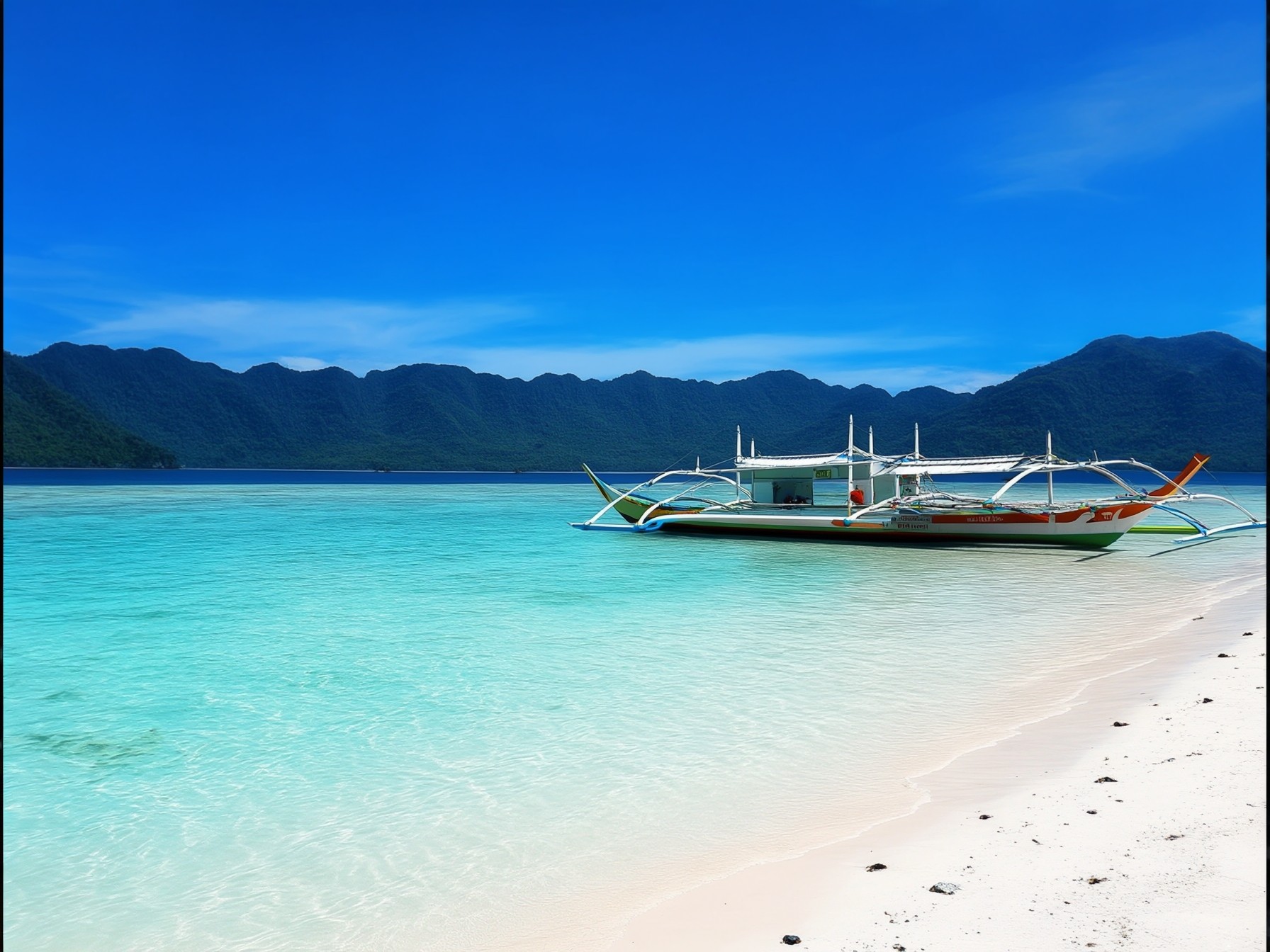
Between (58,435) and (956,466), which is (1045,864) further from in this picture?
(58,435)

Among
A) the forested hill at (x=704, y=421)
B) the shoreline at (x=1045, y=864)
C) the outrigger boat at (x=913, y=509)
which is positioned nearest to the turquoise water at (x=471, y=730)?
the shoreline at (x=1045, y=864)

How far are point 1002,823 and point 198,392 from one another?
218 m

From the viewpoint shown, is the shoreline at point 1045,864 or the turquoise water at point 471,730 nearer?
the shoreline at point 1045,864

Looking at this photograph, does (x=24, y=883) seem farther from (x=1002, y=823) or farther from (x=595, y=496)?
(x=595, y=496)

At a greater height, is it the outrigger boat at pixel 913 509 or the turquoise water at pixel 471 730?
the outrigger boat at pixel 913 509

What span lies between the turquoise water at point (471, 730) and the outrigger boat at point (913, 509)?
146 inches

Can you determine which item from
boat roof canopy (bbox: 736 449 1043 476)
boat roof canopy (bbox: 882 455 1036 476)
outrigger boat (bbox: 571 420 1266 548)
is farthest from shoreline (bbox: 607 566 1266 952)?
boat roof canopy (bbox: 736 449 1043 476)

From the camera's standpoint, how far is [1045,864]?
3660 mm

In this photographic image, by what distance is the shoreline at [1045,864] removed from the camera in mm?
3100

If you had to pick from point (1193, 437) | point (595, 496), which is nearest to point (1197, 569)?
point (595, 496)

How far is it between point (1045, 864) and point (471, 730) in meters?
4.40

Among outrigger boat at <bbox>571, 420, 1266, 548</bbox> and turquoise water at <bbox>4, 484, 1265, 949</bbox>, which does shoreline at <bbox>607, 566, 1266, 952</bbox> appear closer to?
turquoise water at <bbox>4, 484, 1265, 949</bbox>

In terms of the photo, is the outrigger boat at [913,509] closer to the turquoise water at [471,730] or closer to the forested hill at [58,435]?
the turquoise water at [471,730]

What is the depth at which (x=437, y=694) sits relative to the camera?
25.5ft
